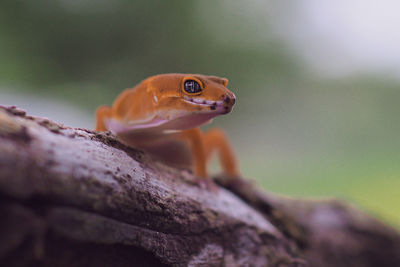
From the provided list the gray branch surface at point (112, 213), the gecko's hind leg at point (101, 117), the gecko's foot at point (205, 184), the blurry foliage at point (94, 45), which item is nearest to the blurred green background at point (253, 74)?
the blurry foliage at point (94, 45)

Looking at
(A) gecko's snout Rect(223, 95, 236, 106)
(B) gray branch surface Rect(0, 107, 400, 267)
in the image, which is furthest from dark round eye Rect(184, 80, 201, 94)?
(B) gray branch surface Rect(0, 107, 400, 267)

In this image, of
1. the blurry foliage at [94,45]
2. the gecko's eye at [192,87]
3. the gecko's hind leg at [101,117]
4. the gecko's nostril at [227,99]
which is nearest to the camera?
the gecko's nostril at [227,99]

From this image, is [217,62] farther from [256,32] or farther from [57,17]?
[57,17]

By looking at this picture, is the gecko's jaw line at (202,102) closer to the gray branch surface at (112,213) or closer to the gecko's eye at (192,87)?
the gecko's eye at (192,87)

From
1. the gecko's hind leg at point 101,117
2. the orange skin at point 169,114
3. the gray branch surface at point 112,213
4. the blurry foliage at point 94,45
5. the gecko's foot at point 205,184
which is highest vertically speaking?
the blurry foliage at point 94,45

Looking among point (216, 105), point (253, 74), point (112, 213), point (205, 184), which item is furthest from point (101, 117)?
point (253, 74)

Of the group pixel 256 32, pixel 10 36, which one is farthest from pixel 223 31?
pixel 10 36
